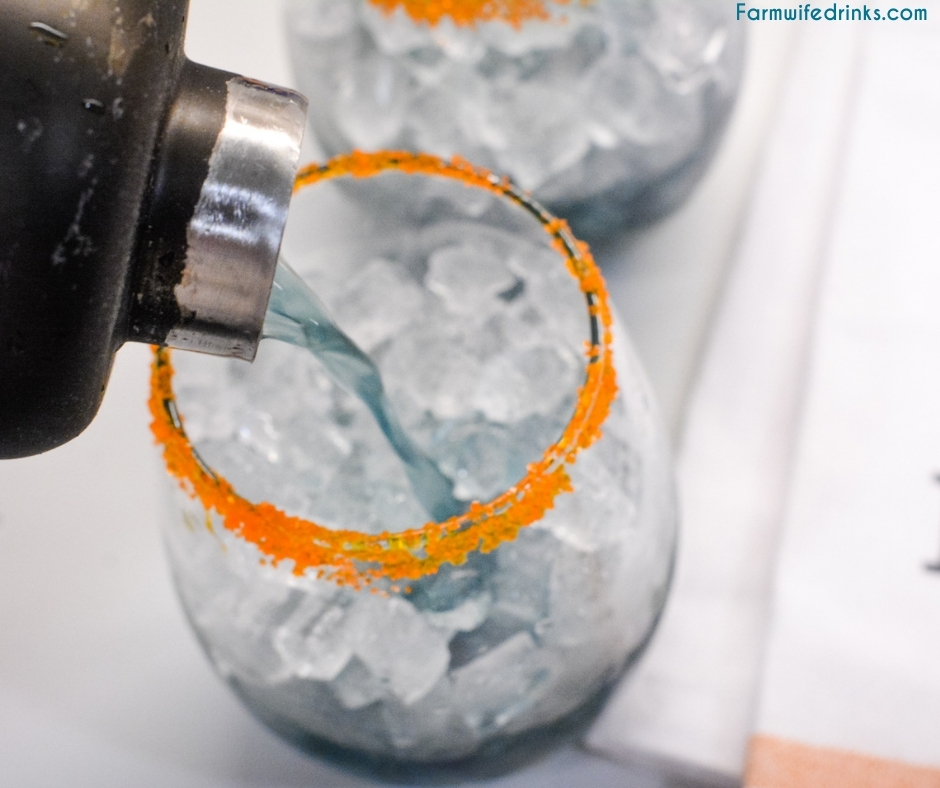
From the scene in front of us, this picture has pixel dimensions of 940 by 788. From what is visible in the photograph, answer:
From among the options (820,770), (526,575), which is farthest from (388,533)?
(820,770)

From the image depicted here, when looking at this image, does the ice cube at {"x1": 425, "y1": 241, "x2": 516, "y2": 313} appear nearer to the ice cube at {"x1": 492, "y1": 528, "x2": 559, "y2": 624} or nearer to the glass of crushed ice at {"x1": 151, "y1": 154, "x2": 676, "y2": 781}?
the glass of crushed ice at {"x1": 151, "y1": 154, "x2": 676, "y2": 781}

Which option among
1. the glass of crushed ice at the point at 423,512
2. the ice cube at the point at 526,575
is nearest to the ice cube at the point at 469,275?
the glass of crushed ice at the point at 423,512

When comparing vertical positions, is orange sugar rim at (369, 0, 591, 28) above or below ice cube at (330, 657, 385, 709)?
above

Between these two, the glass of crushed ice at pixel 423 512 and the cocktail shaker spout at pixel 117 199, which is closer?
the cocktail shaker spout at pixel 117 199

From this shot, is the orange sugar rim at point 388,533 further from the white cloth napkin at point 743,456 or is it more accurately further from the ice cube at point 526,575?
the white cloth napkin at point 743,456

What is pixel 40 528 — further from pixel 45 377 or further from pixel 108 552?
pixel 45 377

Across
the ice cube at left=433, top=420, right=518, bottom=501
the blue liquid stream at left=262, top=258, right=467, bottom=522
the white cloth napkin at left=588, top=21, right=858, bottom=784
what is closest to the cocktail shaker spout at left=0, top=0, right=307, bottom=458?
the blue liquid stream at left=262, top=258, right=467, bottom=522

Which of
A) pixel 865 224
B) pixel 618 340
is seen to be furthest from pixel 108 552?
pixel 865 224

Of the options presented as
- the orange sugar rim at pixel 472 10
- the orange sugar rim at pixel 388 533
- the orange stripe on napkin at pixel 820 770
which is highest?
the orange sugar rim at pixel 472 10
